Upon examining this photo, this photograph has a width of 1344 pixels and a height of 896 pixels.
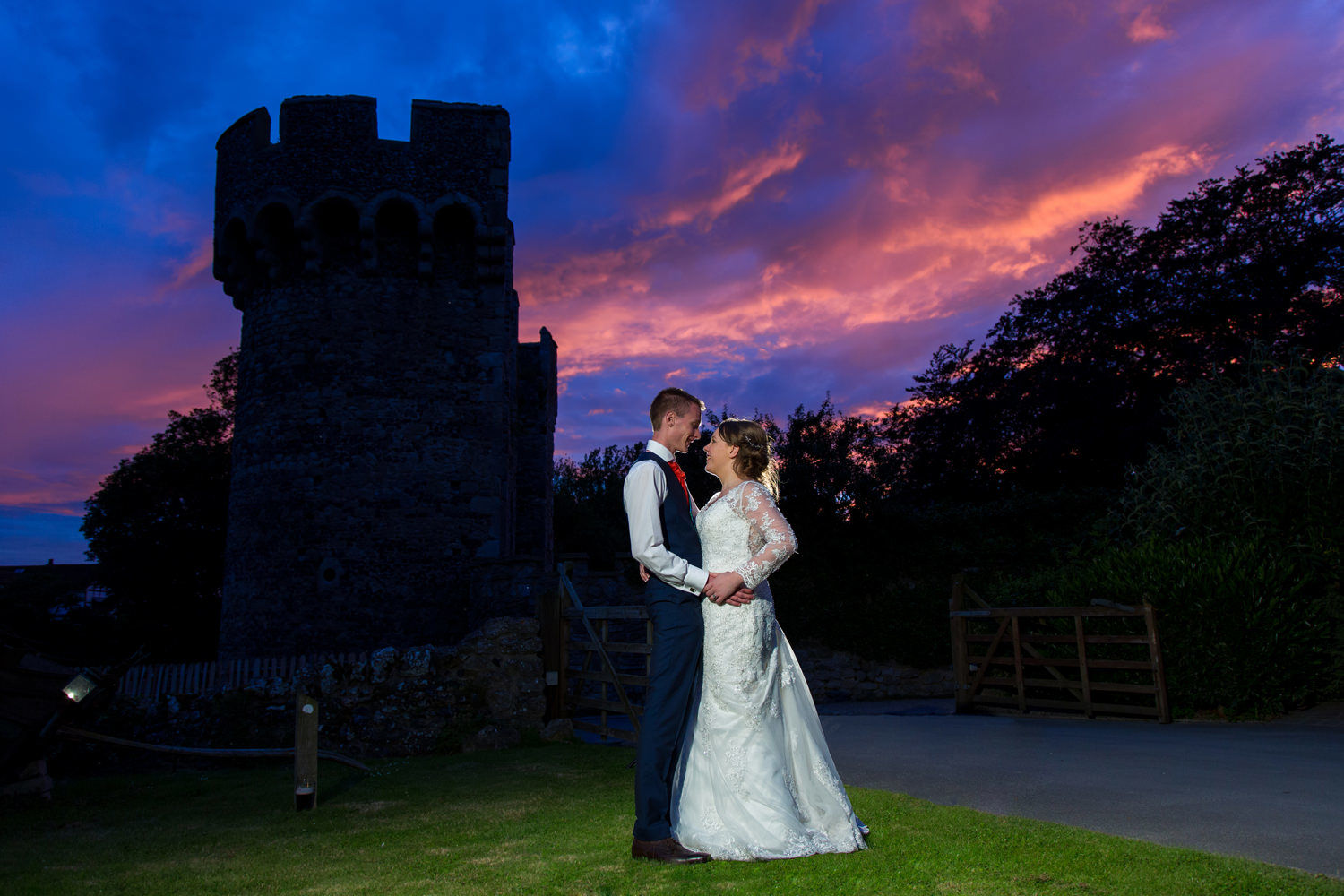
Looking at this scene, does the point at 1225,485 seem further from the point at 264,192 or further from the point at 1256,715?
the point at 264,192

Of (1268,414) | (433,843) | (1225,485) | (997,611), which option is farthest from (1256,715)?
(433,843)

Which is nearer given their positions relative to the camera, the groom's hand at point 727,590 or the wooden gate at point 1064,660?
the groom's hand at point 727,590

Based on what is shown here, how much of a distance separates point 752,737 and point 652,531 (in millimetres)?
1203

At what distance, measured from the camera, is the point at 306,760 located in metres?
5.95

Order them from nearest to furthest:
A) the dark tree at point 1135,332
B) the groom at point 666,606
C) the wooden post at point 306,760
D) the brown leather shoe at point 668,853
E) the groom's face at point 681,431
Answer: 1. the brown leather shoe at point 668,853
2. the groom at point 666,606
3. the groom's face at point 681,431
4. the wooden post at point 306,760
5. the dark tree at point 1135,332

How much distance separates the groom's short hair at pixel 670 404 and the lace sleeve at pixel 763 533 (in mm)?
542

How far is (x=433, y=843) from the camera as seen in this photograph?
4730 mm

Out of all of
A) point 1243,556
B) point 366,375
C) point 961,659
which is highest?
point 366,375

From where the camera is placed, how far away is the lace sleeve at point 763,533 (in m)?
4.29

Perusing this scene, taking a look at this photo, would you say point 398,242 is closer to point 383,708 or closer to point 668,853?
point 383,708

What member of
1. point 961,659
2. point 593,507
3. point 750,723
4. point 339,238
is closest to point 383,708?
point 750,723

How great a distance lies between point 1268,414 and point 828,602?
9.55 meters

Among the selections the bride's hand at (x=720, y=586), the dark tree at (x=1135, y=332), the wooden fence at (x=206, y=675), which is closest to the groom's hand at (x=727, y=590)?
the bride's hand at (x=720, y=586)

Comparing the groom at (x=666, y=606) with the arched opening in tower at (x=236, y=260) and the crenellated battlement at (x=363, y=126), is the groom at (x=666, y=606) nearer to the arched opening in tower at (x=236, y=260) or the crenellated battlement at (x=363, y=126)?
the crenellated battlement at (x=363, y=126)
